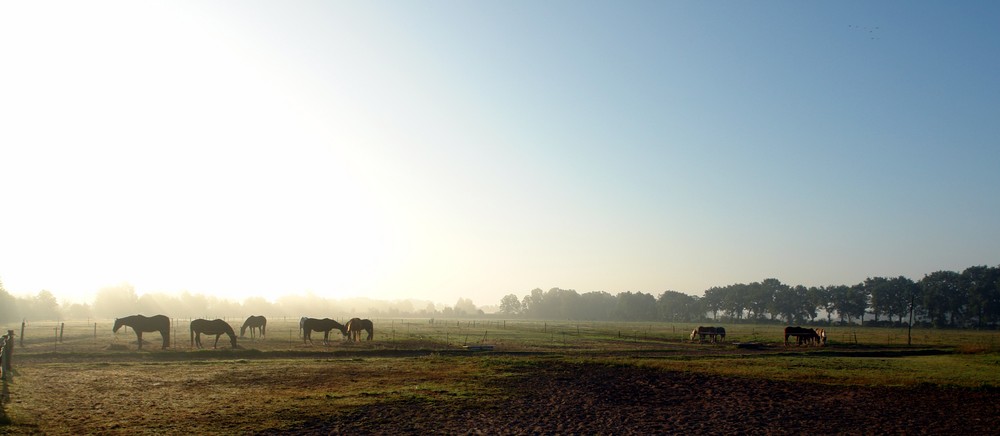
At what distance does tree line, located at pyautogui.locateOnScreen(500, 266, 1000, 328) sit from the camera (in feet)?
393

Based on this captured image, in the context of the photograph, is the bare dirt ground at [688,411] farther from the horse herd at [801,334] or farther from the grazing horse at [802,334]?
the horse herd at [801,334]

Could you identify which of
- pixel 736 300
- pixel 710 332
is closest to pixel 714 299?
pixel 736 300

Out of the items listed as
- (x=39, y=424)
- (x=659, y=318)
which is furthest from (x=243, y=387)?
(x=659, y=318)

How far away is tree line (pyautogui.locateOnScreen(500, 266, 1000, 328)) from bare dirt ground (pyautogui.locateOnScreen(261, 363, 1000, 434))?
88582mm

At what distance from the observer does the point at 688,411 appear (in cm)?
1916

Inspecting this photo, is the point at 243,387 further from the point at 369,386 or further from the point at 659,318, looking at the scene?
the point at 659,318

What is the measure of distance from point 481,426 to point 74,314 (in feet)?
547

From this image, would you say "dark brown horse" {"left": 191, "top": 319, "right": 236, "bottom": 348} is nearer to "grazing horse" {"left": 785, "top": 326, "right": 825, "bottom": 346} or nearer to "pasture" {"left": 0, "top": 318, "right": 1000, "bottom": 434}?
"pasture" {"left": 0, "top": 318, "right": 1000, "bottom": 434}

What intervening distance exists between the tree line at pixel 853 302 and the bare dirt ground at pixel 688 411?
8858 cm

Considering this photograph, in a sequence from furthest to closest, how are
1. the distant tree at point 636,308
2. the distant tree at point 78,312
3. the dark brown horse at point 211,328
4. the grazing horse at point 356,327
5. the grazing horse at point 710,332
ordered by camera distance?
1. the distant tree at point 636,308
2. the distant tree at point 78,312
3. the grazing horse at point 710,332
4. the grazing horse at point 356,327
5. the dark brown horse at point 211,328

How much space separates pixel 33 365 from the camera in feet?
91.7

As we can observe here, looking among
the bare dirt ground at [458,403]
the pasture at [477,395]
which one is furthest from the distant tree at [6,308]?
A: the bare dirt ground at [458,403]

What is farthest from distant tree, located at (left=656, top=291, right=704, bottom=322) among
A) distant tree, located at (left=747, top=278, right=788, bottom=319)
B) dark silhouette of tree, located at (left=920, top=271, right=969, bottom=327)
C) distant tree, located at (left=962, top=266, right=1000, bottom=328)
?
distant tree, located at (left=962, top=266, right=1000, bottom=328)

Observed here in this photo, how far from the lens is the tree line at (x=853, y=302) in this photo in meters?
120
